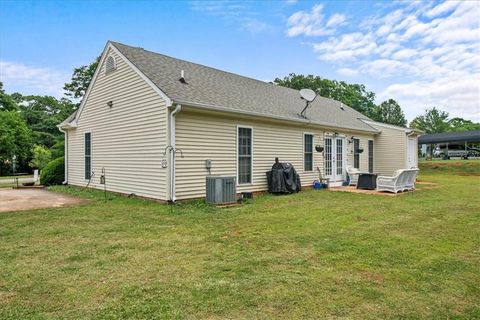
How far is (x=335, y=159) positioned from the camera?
13.7m

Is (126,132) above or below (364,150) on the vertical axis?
above

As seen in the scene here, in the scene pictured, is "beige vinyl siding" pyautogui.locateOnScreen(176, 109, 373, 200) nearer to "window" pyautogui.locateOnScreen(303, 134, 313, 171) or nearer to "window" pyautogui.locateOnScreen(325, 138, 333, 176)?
"window" pyautogui.locateOnScreen(303, 134, 313, 171)

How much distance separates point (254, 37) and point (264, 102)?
26.6 feet

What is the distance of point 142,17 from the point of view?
13773mm

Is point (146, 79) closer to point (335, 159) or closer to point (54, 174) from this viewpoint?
point (54, 174)

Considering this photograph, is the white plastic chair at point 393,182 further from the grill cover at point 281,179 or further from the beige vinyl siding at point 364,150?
the beige vinyl siding at point 364,150

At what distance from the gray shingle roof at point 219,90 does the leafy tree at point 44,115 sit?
2702 centimetres

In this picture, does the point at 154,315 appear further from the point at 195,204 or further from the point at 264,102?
the point at 264,102

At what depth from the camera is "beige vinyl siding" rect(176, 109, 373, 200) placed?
8.32 m

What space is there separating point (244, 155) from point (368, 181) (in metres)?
5.43

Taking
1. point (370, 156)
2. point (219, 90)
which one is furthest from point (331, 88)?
point (219, 90)

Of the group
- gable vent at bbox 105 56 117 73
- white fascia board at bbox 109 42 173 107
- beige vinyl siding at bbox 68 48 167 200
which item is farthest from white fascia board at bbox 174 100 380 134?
gable vent at bbox 105 56 117 73

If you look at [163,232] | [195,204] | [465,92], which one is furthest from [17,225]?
[465,92]

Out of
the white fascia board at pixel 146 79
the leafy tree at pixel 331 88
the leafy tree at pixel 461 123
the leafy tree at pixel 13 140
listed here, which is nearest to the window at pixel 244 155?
the white fascia board at pixel 146 79
